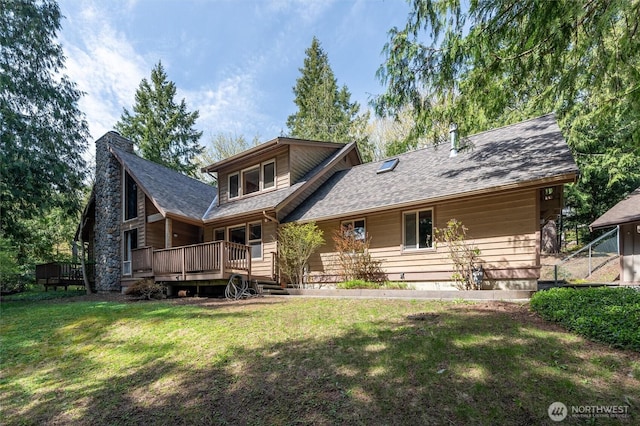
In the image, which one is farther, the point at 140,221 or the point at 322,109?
the point at 322,109

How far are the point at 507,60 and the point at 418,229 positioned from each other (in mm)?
5674

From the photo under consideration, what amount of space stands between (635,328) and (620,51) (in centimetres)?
404

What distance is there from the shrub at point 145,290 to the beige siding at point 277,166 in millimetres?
5064

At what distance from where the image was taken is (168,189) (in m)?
15.1

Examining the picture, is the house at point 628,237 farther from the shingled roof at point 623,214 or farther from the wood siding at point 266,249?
the wood siding at point 266,249

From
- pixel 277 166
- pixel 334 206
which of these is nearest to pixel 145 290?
pixel 277 166

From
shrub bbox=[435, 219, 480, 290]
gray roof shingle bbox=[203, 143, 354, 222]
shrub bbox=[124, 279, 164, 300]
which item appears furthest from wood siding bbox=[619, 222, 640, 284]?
shrub bbox=[124, 279, 164, 300]

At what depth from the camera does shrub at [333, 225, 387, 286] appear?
10.8 m

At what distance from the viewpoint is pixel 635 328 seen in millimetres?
4172

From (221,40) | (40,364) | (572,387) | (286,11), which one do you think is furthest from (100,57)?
(572,387)

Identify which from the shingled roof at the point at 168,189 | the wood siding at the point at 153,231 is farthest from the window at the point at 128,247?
the shingled roof at the point at 168,189

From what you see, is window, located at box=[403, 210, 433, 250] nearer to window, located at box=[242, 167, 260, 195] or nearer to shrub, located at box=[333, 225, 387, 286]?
shrub, located at box=[333, 225, 387, 286]

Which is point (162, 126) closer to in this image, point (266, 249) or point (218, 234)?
point (218, 234)

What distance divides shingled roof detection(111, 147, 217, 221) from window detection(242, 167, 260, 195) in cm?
237
